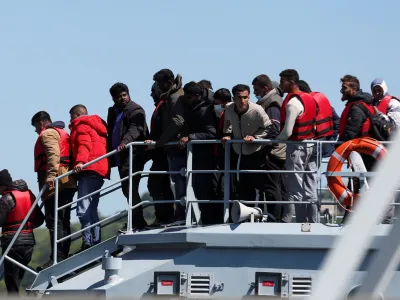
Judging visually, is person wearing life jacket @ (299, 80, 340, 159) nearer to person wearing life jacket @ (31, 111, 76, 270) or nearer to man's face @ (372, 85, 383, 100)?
man's face @ (372, 85, 383, 100)

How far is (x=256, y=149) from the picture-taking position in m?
10.2

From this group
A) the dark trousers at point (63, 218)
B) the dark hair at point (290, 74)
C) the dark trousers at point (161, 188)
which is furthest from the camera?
the dark trousers at point (63, 218)

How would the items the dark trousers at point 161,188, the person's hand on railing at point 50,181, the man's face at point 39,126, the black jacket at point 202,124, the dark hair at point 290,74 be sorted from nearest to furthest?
the dark hair at point 290,74 < the black jacket at point 202,124 < the dark trousers at point 161,188 < the person's hand on railing at point 50,181 < the man's face at point 39,126

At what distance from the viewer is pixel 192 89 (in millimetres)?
10492

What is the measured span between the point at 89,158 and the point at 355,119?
333 centimetres

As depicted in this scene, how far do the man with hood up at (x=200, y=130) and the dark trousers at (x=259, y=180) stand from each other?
0.44m

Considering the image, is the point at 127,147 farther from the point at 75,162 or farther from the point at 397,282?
the point at 397,282

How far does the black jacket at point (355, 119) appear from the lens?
32.8 feet

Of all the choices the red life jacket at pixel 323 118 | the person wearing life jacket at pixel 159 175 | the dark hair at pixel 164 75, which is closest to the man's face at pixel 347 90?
the red life jacket at pixel 323 118

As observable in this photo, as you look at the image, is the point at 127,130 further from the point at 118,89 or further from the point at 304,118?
the point at 304,118

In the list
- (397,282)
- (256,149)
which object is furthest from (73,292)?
(397,282)

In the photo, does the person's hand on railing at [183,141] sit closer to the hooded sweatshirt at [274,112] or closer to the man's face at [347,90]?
the hooded sweatshirt at [274,112]

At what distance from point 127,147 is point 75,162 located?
0.82 meters

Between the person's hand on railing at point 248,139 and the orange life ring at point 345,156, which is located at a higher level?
the person's hand on railing at point 248,139
